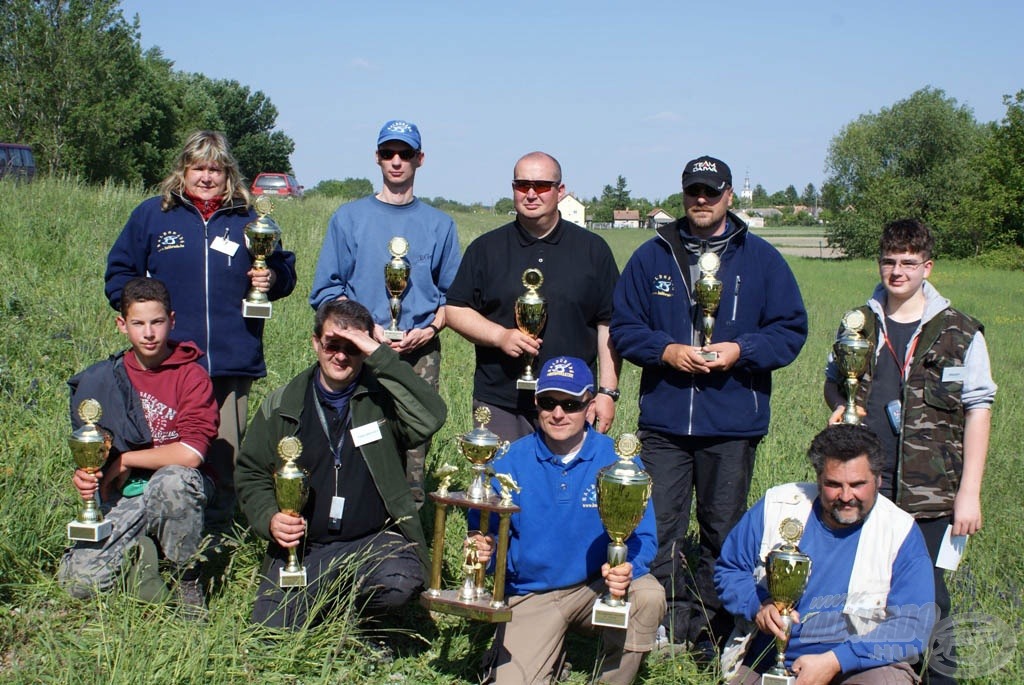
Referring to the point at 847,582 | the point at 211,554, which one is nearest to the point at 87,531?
the point at 211,554

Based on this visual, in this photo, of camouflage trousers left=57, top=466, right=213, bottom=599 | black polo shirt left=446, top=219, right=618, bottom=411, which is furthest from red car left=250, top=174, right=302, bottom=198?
camouflage trousers left=57, top=466, right=213, bottom=599

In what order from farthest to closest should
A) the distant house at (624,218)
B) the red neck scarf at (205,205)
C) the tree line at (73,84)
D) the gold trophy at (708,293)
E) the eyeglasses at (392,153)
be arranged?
the distant house at (624,218)
the tree line at (73,84)
the eyeglasses at (392,153)
the red neck scarf at (205,205)
the gold trophy at (708,293)

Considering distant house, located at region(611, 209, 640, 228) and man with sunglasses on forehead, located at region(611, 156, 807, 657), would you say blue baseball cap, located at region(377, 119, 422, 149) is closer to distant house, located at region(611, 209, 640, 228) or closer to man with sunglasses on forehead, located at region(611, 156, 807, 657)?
man with sunglasses on forehead, located at region(611, 156, 807, 657)

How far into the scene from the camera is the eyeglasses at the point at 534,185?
455cm

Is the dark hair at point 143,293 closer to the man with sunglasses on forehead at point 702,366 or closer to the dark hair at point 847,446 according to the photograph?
the man with sunglasses on forehead at point 702,366

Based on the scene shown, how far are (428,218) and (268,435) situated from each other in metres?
1.64

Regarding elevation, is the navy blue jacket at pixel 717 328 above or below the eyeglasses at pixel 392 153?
below

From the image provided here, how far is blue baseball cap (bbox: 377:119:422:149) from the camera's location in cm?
492

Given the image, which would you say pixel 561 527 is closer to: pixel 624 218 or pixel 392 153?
pixel 392 153

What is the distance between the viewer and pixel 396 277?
16.0ft

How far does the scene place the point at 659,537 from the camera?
4.36m

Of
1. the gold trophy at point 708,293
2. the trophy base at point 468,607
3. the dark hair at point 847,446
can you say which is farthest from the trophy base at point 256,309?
the dark hair at point 847,446

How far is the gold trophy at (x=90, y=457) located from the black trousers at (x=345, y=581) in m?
0.71

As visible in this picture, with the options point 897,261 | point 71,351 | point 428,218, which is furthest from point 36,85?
point 897,261
